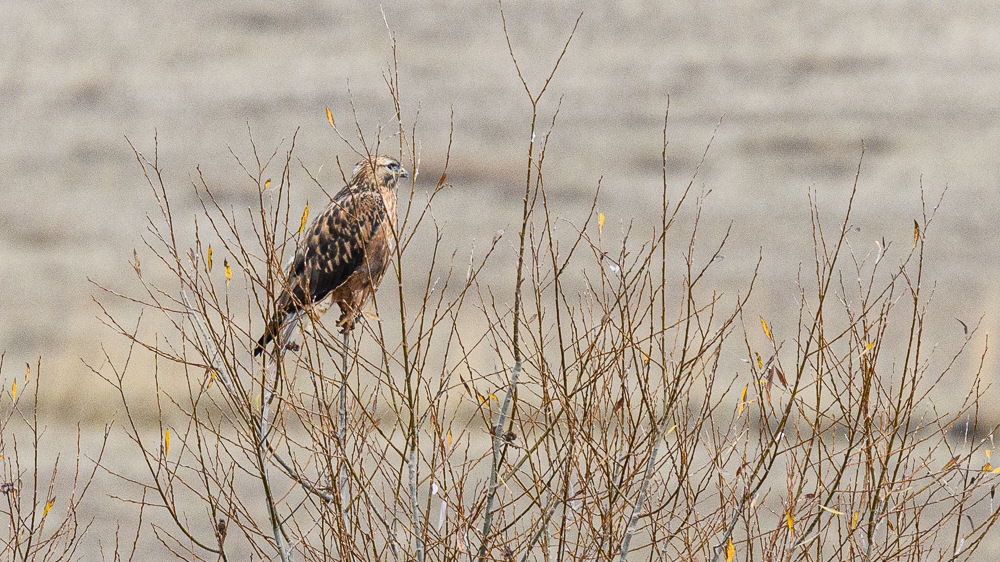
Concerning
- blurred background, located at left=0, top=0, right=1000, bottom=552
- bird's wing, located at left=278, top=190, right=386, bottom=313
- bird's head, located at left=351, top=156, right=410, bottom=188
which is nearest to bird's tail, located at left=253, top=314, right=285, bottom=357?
bird's wing, located at left=278, top=190, right=386, bottom=313

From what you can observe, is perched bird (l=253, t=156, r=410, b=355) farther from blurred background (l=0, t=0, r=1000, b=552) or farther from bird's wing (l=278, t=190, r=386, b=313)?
blurred background (l=0, t=0, r=1000, b=552)

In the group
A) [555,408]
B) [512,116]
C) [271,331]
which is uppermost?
[512,116]

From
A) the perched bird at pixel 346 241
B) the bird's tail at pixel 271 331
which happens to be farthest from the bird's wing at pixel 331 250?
the bird's tail at pixel 271 331

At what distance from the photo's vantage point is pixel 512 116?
25.3m

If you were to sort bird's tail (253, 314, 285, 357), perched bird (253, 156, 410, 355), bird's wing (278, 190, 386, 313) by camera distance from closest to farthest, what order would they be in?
bird's tail (253, 314, 285, 357) < perched bird (253, 156, 410, 355) < bird's wing (278, 190, 386, 313)

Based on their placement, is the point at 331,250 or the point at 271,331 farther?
the point at 331,250

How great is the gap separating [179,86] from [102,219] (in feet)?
13.1

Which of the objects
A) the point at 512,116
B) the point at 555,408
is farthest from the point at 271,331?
the point at 512,116

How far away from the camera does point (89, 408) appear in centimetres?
2411

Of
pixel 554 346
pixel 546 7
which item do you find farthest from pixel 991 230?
pixel 546 7

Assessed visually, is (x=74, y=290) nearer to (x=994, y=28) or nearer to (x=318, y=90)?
(x=318, y=90)

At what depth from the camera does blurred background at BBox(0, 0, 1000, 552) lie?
22.0m

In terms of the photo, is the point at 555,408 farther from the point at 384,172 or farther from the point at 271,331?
the point at 271,331

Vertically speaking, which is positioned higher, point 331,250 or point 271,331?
point 331,250
